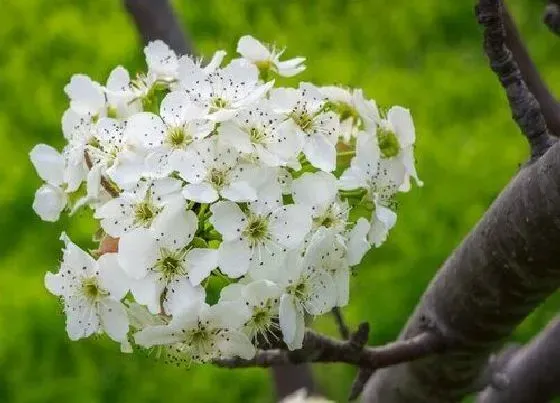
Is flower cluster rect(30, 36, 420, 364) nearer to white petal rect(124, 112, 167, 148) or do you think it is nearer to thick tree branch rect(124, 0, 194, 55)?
white petal rect(124, 112, 167, 148)

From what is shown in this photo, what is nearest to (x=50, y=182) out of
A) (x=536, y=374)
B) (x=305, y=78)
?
(x=536, y=374)

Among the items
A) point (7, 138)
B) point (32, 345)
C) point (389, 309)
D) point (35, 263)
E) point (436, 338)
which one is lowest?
point (436, 338)

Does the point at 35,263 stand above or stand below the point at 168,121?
above

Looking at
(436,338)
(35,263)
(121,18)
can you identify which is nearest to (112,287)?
(436,338)

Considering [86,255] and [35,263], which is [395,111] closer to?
[86,255]

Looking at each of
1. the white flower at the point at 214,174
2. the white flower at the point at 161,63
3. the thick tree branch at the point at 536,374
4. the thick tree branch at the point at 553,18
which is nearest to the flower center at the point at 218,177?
the white flower at the point at 214,174

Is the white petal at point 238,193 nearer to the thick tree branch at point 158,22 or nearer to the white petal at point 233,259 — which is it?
the white petal at point 233,259

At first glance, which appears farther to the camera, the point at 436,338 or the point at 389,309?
the point at 389,309
